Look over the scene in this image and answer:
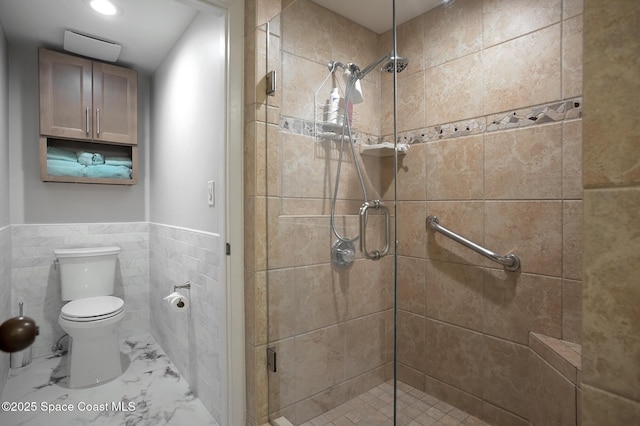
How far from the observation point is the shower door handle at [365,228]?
117 centimetres

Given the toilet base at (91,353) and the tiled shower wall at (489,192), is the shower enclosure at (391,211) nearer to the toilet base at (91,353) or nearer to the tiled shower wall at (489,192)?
the tiled shower wall at (489,192)

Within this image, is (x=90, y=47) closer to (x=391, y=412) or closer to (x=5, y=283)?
(x=5, y=283)

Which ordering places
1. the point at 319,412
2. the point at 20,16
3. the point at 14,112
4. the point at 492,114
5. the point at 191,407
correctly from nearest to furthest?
1. the point at 319,412
2. the point at 492,114
3. the point at 191,407
4. the point at 20,16
5. the point at 14,112

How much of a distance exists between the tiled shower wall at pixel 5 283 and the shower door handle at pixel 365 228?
2.37 m

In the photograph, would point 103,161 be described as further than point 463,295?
Yes

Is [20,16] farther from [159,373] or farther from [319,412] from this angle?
[319,412]

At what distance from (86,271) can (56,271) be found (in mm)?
329

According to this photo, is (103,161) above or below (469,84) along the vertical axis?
below

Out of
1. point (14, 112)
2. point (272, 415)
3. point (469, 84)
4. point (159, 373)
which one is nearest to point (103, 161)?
point (14, 112)

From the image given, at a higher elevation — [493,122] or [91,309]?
[493,122]

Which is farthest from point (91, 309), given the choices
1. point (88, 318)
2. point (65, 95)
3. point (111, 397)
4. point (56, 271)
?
point (65, 95)

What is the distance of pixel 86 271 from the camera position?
8.34ft

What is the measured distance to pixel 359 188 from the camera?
1286 millimetres

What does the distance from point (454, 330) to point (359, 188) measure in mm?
1017
